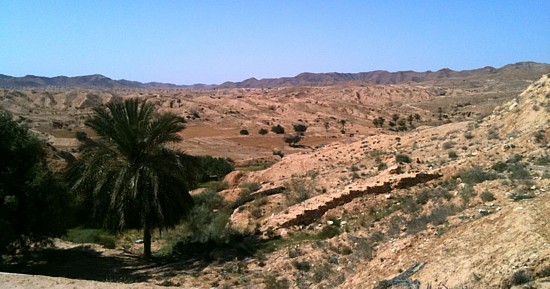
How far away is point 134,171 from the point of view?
14055mm

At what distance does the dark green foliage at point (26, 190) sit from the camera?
42.3 feet

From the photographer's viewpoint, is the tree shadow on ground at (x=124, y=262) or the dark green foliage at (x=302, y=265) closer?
the dark green foliage at (x=302, y=265)

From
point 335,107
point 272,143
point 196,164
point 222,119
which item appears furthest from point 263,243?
point 335,107

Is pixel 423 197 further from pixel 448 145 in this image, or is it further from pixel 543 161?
pixel 448 145

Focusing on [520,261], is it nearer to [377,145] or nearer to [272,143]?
[377,145]

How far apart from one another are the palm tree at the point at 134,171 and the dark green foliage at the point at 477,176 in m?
9.14

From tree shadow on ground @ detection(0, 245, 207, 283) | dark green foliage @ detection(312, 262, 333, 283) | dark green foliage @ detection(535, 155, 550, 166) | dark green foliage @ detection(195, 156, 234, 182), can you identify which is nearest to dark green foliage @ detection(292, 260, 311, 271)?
dark green foliage @ detection(312, 262, 333, 283)

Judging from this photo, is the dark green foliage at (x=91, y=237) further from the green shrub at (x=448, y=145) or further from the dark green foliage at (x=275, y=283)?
the green shrub at (x=448, y=145)

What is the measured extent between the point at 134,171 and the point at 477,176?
11.0 m

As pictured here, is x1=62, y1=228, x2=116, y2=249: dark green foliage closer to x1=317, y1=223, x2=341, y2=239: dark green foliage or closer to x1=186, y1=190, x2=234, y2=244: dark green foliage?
x1=186, y1=190, x2=234, y2=244: dark green foliage

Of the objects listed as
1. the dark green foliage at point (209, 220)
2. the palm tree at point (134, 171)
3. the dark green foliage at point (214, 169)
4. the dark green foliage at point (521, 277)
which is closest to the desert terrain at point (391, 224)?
the dark green foliage at point (521, 277)

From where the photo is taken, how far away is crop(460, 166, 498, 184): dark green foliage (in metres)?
12.9

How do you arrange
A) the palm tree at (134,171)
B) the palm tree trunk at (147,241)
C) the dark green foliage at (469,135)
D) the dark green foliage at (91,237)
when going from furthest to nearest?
the dark green foliage at (469,135) < the dark green foliage at (91,237) < the palm tree trunk at (147,241) < the palm tree at (134,171)

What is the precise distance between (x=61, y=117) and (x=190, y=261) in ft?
261
